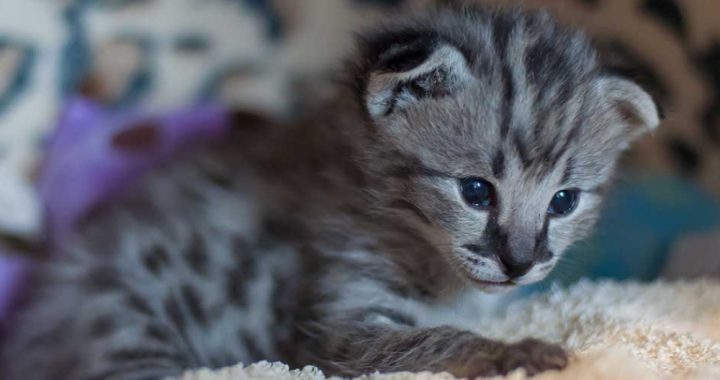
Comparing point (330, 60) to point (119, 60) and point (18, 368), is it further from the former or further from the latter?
point (18, 368)

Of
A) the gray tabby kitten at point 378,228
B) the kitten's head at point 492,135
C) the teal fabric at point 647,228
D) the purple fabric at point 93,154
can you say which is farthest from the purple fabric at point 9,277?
the teal fabric at point 647,228

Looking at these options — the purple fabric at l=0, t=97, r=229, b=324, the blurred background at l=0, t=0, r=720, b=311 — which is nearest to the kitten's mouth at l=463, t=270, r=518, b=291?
the blurred background at l=0, t=0, r=720, b=311

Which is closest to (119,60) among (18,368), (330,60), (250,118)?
(250,118)

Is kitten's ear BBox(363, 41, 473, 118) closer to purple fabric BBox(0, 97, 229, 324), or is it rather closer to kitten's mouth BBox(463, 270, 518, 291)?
kitten's mouth BBox(463, 270, 518, 291)

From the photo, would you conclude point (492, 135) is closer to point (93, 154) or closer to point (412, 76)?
point (412, 76)

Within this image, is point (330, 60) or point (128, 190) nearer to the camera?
point (128, 190)

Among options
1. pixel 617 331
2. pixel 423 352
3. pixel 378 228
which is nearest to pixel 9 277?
pixel 378 228

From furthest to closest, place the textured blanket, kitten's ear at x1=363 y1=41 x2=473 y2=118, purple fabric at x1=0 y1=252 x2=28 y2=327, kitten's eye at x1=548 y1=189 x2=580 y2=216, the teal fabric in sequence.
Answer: the teal fabric, purple fabric at x1=0 y1=252 x2=28 y2=327, kitten's eye at x1=548 y1=189 x2=580 y2=216, kitten's ear at x1=363 y1=41 x2=473 y2=118, the textured blanket
